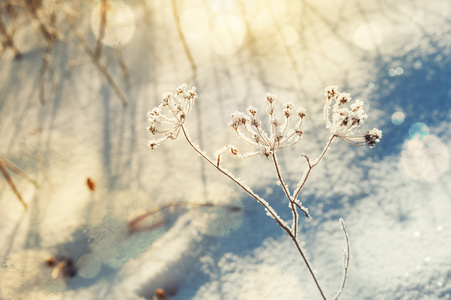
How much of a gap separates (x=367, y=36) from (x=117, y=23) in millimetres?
1395

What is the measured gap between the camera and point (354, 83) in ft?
4.51

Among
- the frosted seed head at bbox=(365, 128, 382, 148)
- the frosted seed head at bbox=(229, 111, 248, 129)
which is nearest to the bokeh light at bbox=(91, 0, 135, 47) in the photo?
the frosted seed head at bbox=(229, 111, 248, 129)

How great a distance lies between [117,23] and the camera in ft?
6.52

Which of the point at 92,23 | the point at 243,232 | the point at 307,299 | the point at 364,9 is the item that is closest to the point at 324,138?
the point at 243,232

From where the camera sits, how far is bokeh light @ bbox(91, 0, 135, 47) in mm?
1925

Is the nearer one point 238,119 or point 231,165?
point 238,119

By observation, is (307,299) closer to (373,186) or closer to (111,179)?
(373,186)

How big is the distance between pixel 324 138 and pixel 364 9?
743mm

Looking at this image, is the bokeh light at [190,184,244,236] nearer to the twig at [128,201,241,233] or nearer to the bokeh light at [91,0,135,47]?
the twig at [128,201,241,233]

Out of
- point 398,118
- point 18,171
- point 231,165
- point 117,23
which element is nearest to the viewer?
point 398,118

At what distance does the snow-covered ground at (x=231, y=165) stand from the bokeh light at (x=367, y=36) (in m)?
0.01

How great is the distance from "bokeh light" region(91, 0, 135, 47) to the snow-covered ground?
1.0 inches

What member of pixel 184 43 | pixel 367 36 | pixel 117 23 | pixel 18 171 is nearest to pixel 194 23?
pixel 184 43

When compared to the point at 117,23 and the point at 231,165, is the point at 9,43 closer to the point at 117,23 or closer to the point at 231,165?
the point at 117,23
